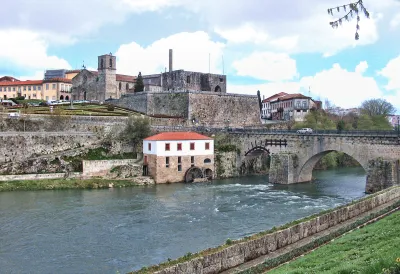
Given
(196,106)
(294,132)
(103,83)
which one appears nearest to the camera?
(294,132)

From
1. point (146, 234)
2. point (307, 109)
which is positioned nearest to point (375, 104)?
point (307, 109)

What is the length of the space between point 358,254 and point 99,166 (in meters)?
38.9

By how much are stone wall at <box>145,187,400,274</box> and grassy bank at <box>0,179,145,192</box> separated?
29.1 meters

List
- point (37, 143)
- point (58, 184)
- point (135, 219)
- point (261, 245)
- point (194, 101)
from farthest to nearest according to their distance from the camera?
point (194, 101), point (37, 143), point (58, 184), point (135, 219), point (261, 245)

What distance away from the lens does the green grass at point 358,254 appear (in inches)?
443

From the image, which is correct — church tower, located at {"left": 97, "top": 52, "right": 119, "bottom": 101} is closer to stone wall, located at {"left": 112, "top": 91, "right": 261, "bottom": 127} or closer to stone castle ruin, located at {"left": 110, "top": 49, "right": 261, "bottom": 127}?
stone castle ruin, located at {"left": 110, "top": 49, "right": 261, "bottom": 127}

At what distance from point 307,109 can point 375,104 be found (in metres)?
30.7

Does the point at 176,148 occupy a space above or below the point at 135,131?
below

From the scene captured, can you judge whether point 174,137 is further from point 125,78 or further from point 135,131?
point 125,78

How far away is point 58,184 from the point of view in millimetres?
44250

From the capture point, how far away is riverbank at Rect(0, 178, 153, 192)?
43125 mm

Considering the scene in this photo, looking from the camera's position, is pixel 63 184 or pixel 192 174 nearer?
pixel 63 184

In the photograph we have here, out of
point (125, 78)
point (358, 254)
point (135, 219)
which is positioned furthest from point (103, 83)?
point (358, 254)

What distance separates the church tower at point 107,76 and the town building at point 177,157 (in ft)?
114
